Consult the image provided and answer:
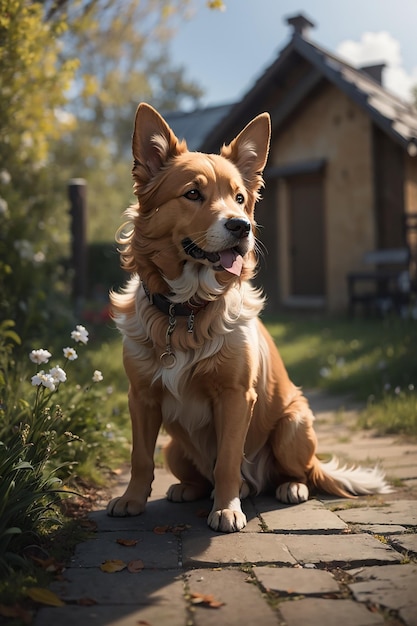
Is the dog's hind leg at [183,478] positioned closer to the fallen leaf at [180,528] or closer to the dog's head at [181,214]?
the fallen leaf at [180,528]

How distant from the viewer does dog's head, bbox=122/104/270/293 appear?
3271 mm

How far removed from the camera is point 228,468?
131 inches

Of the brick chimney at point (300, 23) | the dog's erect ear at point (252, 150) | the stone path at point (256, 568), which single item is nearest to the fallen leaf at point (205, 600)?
the stone path at point (256, 568)

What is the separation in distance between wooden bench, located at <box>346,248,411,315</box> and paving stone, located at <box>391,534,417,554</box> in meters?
9.75

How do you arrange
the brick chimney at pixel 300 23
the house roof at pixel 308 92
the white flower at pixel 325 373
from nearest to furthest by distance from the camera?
1. the white flower at pixel 325 373
2. the house roof at pixel 308 92
3. the brick chimney at pixel 300 23

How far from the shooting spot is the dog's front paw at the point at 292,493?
12.0 feet

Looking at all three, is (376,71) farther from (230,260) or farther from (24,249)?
(230,260)

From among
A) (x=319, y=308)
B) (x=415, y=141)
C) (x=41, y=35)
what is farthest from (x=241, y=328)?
(x=319, y=308)

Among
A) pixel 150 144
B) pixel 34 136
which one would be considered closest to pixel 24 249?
pixel 34 136

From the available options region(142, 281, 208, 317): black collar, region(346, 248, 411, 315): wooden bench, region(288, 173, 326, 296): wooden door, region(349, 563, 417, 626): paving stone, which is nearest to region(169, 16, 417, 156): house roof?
region(288, 173, 326, 296): wooden door

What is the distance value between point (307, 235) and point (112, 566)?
1365 cm

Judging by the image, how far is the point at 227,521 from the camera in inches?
125

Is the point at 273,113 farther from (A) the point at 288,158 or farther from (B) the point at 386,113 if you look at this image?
(B) the point at 386,113

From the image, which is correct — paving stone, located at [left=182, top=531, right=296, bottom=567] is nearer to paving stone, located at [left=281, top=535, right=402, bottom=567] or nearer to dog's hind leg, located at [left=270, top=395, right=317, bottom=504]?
paving stone, located at [left=281, top=535, right=402, bottom=567]
